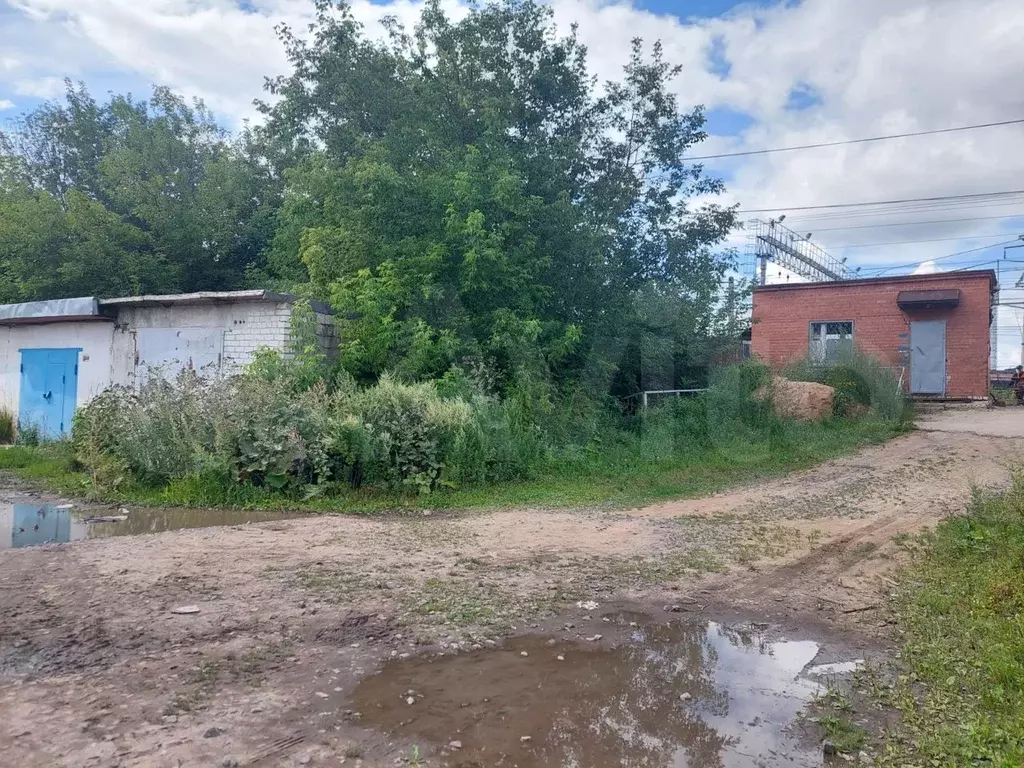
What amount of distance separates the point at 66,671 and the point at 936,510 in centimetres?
874

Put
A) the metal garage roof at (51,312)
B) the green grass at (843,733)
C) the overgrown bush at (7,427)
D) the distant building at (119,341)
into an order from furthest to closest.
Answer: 1. the overgrown bush at (7,427)
2. the metal garage roof at (51,312)
3. the distant building at (119,341)
4. the green grass at (843,733)

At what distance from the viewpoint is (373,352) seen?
11.9 m

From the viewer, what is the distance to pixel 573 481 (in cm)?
1045

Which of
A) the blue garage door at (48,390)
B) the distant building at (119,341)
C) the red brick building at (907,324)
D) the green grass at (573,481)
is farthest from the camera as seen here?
the red brick building at (907,324)

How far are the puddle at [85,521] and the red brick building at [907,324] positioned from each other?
1678cm

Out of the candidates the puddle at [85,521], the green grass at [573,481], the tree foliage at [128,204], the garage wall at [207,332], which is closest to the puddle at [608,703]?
the green grass at [573,481]

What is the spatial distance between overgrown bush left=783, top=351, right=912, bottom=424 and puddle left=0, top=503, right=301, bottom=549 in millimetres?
12646

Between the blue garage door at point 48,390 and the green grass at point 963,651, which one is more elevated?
the blue garage door at point 48,390

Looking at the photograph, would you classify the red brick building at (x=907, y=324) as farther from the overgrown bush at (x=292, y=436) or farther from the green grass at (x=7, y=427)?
the green grass at (x=7, y=427)

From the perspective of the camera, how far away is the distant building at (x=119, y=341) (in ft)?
39.9

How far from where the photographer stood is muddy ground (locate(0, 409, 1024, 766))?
3.38 meters

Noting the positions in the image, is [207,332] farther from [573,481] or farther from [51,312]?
[573,481]

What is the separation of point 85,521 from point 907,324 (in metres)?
22.6

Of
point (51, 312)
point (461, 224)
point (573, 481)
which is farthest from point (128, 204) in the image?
point (573, 481)
